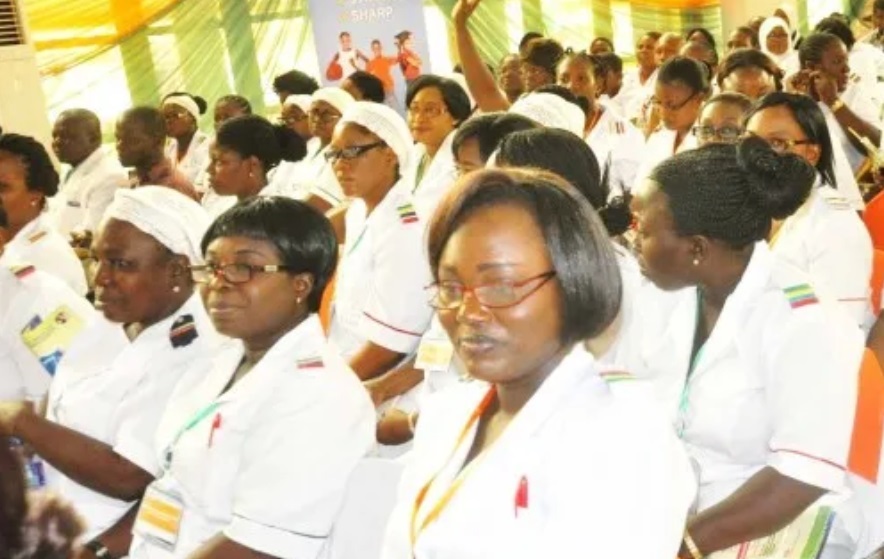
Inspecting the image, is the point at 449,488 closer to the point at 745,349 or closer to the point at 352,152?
the point at 745,349

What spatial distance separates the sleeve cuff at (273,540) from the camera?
211 centimetres

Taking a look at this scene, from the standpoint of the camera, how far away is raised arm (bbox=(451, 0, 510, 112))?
5.26m

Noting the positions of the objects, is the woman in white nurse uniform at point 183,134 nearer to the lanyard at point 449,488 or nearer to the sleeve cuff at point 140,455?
the sleeve cuff at point 140,455

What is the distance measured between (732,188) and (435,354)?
0.93 m

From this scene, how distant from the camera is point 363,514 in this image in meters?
2.13

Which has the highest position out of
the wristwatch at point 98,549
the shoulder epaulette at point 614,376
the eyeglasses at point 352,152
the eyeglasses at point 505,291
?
the eyeglasses at point 505,291

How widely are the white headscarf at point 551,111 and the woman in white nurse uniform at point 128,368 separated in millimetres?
1760

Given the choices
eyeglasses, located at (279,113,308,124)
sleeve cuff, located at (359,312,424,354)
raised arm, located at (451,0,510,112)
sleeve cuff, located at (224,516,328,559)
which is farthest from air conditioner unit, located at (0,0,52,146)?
sleeve cuff, located at (224,516,328,559)

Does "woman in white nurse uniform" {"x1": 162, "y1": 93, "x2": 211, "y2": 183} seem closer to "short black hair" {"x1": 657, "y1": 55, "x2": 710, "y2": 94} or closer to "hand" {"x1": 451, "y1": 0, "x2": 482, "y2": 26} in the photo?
"hand" {"x1": 451, "y1": 0, "x2": 482, "y2": 26}

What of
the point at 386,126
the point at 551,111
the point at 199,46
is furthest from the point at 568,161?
the point at 199,46

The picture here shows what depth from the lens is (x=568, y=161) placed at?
271 centimetres

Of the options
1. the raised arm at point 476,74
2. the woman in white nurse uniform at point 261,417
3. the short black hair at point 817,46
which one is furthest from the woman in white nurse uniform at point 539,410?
the short black hair at point 817,46

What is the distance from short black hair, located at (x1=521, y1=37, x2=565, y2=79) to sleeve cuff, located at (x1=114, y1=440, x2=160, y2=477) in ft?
14.8

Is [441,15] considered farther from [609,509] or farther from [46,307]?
[609,509]
